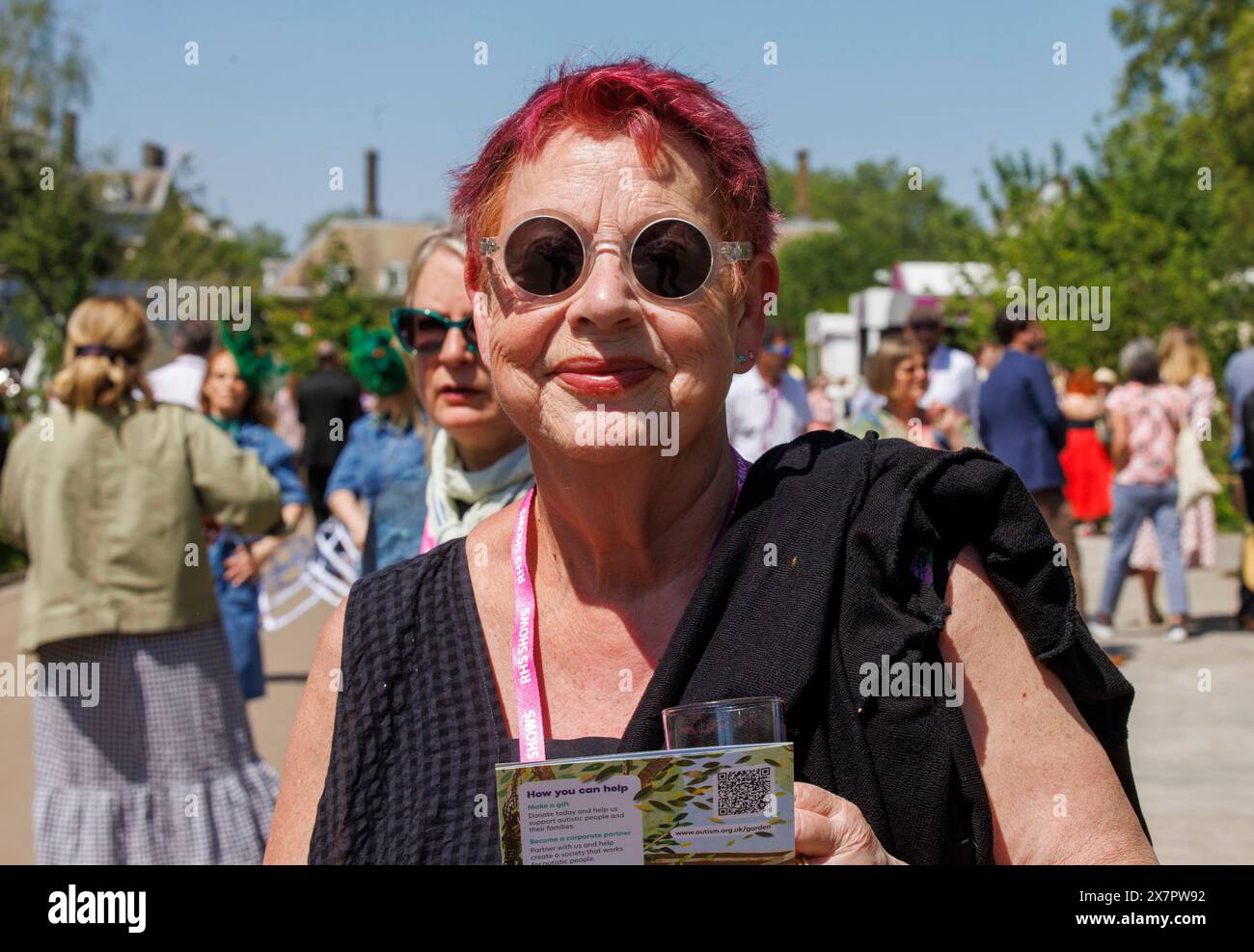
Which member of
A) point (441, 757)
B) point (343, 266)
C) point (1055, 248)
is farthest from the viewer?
point (343, 266)

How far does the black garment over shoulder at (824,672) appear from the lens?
6.25 feet

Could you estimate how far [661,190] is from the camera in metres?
2.14

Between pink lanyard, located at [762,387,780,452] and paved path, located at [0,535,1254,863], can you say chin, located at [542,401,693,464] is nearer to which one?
paved path, located at [0,535,1254,863]

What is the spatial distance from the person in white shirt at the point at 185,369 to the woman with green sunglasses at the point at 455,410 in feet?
16.0

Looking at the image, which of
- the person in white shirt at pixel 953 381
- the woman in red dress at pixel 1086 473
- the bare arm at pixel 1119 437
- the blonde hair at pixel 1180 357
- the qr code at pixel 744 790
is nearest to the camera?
the qr code at pixel 744 790

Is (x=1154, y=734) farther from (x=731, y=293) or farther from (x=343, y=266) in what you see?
(x=343, y=266)

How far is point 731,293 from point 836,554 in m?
0.46

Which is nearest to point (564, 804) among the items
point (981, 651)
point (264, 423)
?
point (981, 651)

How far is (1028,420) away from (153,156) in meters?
95.0

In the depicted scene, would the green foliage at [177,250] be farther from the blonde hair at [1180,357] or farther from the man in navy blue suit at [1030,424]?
the man in navy blue suit at [1030,424]

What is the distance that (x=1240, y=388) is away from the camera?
10703 millimetres

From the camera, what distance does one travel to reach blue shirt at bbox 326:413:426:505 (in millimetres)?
6668

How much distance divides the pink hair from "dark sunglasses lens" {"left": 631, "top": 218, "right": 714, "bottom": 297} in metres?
0.10

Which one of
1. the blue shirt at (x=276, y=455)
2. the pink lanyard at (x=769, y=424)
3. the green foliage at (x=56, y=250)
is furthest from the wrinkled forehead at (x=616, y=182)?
the green foliage at (x=56, y=250)
